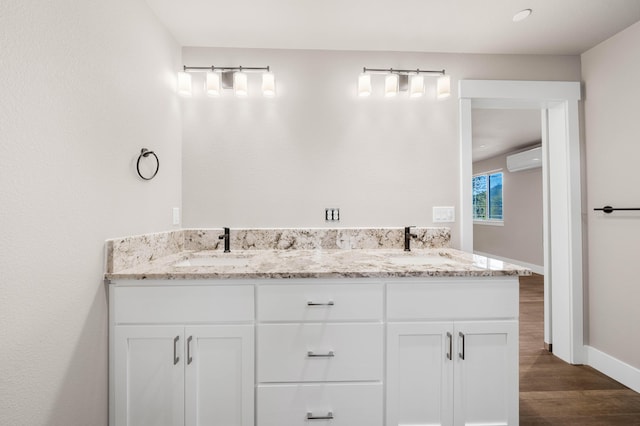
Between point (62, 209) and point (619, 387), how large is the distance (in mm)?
3279

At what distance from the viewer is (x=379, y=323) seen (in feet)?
4.33

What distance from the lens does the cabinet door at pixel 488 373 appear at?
1323 millimetres

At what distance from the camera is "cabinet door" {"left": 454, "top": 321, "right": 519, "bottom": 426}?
1.32 metres

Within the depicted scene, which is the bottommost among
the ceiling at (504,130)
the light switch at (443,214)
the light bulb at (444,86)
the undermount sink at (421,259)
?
the undermount sink at (421,259)

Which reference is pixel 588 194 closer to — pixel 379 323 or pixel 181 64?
pixel 379 323

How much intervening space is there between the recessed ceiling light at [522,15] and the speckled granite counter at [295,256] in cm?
138

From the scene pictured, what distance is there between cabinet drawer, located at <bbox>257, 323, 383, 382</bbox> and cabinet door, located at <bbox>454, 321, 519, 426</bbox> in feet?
1.34

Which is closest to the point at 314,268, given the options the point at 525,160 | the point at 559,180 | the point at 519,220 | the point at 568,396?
the point at 568,396

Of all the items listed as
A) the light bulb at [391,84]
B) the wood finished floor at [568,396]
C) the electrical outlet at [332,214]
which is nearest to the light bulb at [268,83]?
the light bulb at [391,84]

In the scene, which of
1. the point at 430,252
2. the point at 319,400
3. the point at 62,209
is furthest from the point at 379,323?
the point at 62,209

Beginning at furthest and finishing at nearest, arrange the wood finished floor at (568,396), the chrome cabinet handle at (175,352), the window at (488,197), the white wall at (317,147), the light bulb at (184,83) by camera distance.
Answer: the window at (488,197), the white wall at (317,147), the light bulb at (184,83), the wood finished floor at (568,396), the chrome cabinet handle at (175,352)

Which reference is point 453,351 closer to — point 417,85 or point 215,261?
point 215,261

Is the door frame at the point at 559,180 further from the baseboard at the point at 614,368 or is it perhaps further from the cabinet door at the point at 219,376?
the cabinet door at the point at 219,376

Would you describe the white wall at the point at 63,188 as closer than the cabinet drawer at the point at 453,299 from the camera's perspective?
Yes
